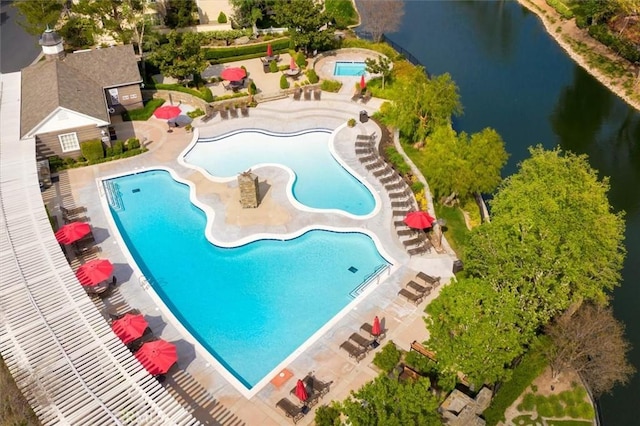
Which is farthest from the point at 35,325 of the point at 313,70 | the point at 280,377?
the point at 313,70

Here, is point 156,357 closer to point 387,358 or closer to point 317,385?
point 317,385

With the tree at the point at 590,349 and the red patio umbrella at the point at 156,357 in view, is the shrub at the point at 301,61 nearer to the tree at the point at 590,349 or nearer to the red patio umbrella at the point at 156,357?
the red patio umbrella at the point at 156,357

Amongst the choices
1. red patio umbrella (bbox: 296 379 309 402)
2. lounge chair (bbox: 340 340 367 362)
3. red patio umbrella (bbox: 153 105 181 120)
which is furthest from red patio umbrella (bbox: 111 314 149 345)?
red patio umbrella (bbox: 153 105 181 120)

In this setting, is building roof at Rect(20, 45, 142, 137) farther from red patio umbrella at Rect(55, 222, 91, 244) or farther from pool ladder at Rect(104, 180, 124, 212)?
red patio umbrella at Rect(55, 222, 91, 244)

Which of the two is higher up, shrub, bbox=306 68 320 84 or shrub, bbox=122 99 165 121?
shrub, bbox=306 68 320 84

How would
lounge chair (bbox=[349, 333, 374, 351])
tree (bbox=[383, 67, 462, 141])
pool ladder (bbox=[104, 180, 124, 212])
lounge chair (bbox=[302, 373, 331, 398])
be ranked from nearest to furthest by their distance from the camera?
1. lounge chair (bbox=[302, 373, 331, 398])
2. lounge chair (bbox=[349, 333, 374, 351])
3. pool ladder (bbox=[104, 180, 124, 212])
4. tree (bbox=[383, 67, 462, 141])

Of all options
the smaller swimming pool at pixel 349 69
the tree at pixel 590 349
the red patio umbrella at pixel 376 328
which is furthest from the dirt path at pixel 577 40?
the red patio umbrella at pixel 376 328
